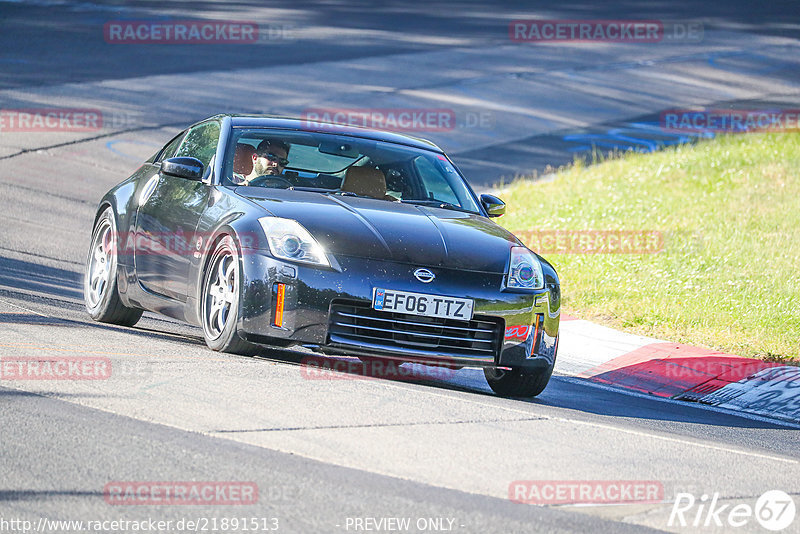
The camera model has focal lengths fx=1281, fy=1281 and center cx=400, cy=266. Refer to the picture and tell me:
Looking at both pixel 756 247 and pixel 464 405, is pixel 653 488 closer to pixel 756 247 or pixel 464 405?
pixel 464 405

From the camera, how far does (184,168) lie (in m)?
8.05

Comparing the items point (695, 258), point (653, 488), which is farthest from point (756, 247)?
point (653, 488)

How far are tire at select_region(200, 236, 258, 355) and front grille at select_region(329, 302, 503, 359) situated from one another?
587mm

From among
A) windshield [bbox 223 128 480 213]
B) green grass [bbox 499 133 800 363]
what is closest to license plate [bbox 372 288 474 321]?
windshield [bbox 223 128 480 213]

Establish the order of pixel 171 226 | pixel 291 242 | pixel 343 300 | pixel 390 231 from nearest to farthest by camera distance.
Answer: pixel 343 300 < pixel 291 242 < pixel 390 231 < pixel 171 226

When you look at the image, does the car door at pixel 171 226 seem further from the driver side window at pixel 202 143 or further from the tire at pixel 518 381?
the tire at pixel 518 381

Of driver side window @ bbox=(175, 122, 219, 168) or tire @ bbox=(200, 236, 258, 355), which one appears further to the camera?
driver side window @ bbox=(175, 122, 219, 168)

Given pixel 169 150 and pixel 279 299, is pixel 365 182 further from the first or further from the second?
pixel 169 150

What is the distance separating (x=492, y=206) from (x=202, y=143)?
2.03 meters

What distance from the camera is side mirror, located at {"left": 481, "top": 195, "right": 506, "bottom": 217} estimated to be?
8.66 meters

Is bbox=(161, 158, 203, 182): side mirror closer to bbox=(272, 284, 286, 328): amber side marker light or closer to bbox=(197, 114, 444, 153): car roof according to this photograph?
bbox=(197, 114, 444, 153): car roof

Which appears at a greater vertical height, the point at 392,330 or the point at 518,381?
the point at 392,330

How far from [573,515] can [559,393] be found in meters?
3.35

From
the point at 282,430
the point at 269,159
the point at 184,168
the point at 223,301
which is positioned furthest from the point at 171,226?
the point at 282,430
